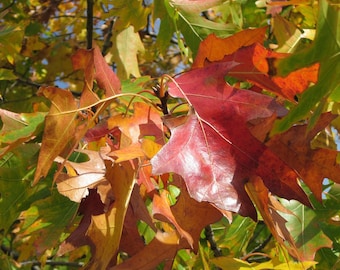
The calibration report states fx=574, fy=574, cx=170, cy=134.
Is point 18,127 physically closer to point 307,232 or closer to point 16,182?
point 16,182

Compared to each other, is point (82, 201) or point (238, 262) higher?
point (82, 201)

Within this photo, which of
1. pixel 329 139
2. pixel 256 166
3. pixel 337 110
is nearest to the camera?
pixel 256 166

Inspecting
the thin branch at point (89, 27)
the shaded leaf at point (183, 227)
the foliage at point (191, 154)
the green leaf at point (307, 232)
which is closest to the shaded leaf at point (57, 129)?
the foliage at point (191, 154)

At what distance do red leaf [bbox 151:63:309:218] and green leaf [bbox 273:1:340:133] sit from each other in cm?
13

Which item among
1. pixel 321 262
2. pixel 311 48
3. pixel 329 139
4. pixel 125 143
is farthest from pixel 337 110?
pixel 311 48

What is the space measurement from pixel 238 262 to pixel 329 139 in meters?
0.77

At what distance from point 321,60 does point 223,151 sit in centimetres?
25

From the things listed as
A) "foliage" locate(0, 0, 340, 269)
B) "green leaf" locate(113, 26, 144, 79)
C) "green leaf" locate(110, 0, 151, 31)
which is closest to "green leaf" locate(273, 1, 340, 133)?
"foliage" locate(0, 0, 340, 269)

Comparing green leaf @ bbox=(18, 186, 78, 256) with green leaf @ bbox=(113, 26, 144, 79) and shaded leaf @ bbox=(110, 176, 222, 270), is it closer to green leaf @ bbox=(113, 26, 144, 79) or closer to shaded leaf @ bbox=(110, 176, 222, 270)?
shaded leaf @ bbox=(110, 176, 222, 270)

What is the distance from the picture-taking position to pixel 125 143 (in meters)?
1.10

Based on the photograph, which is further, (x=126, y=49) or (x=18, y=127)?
(x=126, y=49)

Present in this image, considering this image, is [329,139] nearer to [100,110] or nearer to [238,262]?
[238,262]

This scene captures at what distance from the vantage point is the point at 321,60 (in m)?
0.77

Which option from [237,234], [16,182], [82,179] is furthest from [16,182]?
[237,234]
